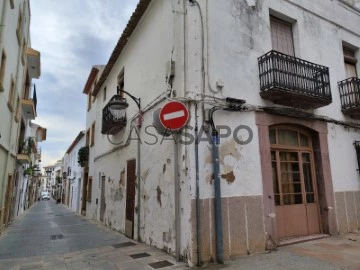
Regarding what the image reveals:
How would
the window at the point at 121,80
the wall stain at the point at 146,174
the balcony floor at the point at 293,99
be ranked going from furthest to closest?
1. the window at the point at 121,80
2. the wall stain at the point at 146,174
3. the balcony floor at the point at 293,99

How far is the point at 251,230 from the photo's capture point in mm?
5527

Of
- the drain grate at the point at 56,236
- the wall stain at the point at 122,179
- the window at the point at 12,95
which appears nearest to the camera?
the drain grate at the point at 56,236

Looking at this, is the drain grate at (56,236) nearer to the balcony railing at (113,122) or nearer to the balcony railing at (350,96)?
the balcony railing at (113,122)

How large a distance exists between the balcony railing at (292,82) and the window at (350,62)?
259 cm

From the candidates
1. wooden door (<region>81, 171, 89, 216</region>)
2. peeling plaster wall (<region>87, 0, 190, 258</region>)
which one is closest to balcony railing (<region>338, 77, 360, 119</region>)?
peeling plaster wall (<region>87, 0, 190, 258</region>)

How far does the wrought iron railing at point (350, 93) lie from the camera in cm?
782

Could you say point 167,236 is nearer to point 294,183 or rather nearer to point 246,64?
point 294,183

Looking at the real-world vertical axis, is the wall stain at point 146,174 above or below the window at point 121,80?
below

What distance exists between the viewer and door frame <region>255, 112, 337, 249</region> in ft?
19.2

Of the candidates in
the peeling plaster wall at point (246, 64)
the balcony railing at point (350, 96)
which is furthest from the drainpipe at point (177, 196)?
the balcony railing at point (350, 96)

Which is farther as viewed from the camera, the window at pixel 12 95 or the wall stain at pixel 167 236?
the window at pixel 12 95

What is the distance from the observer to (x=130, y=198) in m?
7.97

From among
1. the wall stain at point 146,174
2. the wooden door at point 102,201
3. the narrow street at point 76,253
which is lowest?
the narrow street at point 76,253

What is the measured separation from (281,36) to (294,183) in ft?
13.4
